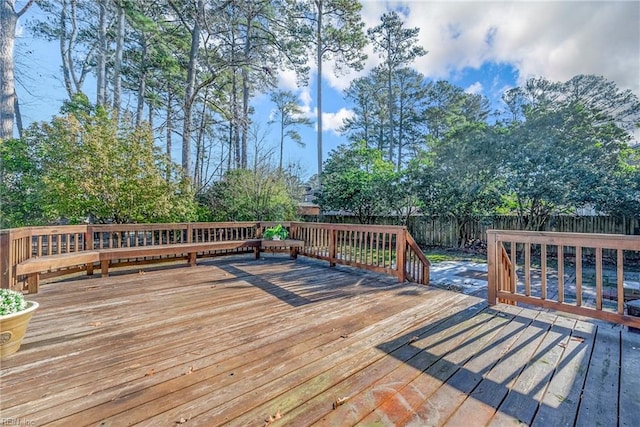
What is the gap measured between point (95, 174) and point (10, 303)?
4.51 m

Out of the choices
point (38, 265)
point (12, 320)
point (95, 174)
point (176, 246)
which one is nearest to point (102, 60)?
point (95, 174)

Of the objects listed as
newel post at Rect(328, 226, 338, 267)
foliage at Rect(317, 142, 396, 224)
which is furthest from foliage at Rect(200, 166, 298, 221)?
newel post at Rect(328, 226, 338, 267)

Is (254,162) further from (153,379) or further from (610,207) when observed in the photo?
(610,207)

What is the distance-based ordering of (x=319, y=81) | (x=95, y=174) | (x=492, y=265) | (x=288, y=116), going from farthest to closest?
(x=288, y=116)
(x=319, y=81)
(x=95, y=174)
(x=492, y=265)

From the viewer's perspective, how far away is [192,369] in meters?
1.87

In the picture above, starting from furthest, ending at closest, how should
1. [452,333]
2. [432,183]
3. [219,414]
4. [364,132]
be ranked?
1. [364,132]
2. [432,183]
3. [452,333]
4. [219,414]

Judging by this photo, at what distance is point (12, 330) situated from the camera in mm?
1954

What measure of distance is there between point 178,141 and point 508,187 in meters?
14.1

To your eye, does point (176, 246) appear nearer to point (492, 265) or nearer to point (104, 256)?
point (104, 256)

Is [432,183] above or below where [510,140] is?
below

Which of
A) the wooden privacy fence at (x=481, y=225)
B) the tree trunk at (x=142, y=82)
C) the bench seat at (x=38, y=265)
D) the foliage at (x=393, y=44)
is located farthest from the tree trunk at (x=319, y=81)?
the bench seat at (x=38, y=265)

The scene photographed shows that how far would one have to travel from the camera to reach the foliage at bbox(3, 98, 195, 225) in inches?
215

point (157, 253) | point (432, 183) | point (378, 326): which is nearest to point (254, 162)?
point (157, 253)

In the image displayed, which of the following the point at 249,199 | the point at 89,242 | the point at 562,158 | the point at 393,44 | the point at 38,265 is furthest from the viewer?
the point at 393,44
